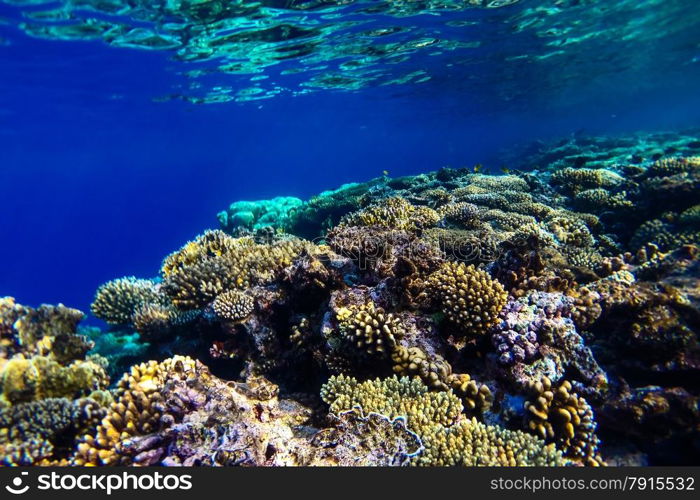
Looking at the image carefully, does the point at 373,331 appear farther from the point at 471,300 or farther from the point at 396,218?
the point at 396,218

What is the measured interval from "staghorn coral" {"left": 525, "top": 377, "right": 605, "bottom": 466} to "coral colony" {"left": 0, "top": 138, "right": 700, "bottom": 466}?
0.02 meters

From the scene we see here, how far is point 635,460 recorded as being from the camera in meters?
3.86

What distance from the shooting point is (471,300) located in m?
4.58

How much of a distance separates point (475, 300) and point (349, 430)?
2.22 meters

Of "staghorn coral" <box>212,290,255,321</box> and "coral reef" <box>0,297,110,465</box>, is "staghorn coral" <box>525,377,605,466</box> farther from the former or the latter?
"coral reef" <box>0,297,110,465</box>

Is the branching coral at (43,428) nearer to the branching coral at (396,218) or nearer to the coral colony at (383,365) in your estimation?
the coral colony at (383,365)

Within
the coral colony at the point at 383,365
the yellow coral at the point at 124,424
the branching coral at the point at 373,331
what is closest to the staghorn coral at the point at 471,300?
the coral colony at the point at 383,365

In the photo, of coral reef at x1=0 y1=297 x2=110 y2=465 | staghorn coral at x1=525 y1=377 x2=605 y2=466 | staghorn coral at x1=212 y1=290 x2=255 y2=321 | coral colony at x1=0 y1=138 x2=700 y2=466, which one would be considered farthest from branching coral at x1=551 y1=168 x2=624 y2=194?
coral reef at x1=0 y1=297 x2=110 y2=465

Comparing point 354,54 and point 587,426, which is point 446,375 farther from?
point 354,54

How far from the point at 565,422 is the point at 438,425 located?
1393 millimetres

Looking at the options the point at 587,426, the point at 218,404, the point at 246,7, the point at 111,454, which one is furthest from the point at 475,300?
the point at 246,7

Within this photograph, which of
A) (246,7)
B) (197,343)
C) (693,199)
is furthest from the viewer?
(246,7)

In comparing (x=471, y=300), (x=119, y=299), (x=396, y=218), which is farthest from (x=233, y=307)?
(x=396, y=218)

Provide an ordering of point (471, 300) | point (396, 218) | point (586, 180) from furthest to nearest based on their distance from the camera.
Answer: point (586, 180) → point (396, 218) → point (471, 300)
